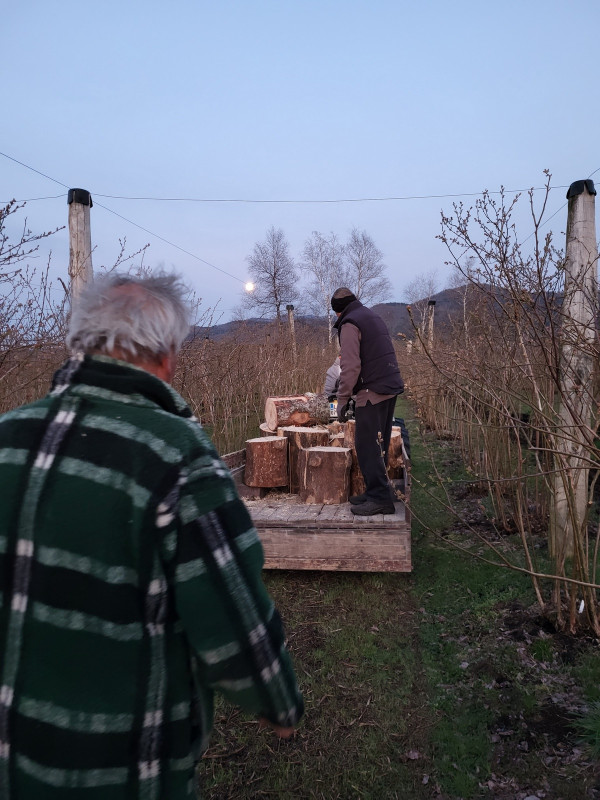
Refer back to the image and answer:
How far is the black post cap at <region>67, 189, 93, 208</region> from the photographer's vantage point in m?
4.40

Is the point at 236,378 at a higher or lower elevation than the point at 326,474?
higher

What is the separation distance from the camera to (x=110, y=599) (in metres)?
1.11

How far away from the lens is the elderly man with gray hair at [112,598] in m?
1.10

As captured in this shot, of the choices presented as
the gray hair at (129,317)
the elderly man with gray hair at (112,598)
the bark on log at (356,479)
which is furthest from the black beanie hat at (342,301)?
the elderly man with gray hair at (112,598)

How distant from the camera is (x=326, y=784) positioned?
8.40 feet

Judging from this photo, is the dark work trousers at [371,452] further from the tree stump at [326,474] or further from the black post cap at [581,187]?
the black post cap at [581,187]

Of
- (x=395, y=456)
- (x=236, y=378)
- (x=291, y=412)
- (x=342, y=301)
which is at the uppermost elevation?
(x=342, y=301)

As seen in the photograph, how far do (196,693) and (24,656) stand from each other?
13.3 inches

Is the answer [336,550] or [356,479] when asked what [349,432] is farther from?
[336,550]

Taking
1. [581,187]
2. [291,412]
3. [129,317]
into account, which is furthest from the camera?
[291,412]

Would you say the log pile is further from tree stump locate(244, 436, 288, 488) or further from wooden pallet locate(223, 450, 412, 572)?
wooden pallet locate(223, 450, 412, 572)

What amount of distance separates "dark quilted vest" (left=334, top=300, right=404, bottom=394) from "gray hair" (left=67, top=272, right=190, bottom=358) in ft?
10.6

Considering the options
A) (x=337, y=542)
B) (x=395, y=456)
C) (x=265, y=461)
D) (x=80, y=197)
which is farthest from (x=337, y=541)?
(x=80, y=197)

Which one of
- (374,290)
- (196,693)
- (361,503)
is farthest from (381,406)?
(374,290)
